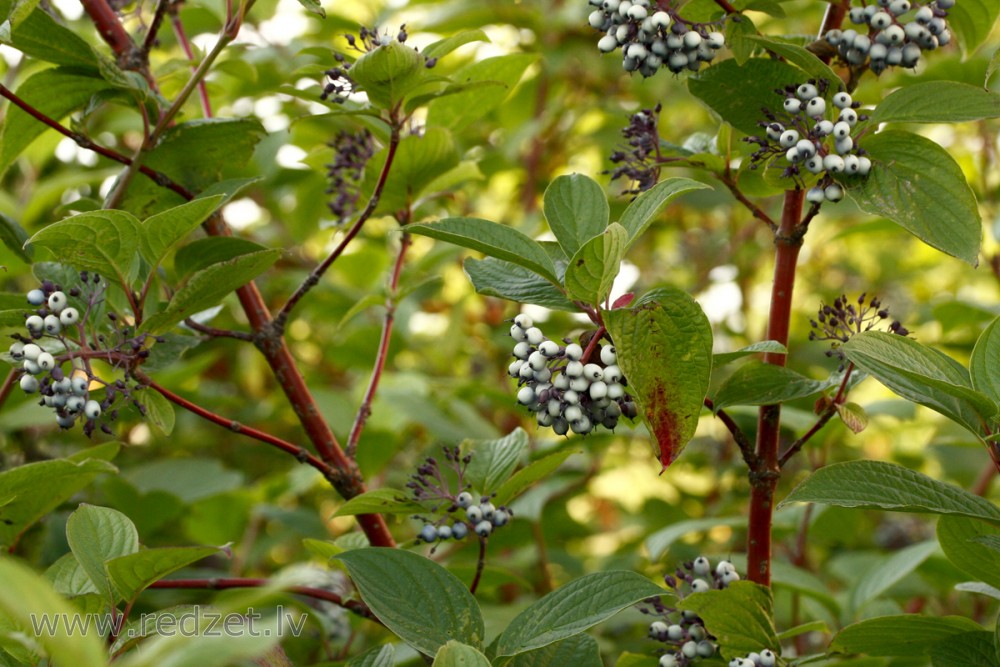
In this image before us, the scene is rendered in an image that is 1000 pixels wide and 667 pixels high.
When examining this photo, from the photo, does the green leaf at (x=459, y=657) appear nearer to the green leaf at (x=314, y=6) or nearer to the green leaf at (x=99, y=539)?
the green leaf at (x=99, y=539)

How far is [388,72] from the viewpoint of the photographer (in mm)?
1053

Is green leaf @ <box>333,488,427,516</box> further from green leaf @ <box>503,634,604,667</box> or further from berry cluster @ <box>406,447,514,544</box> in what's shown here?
green leaf @ <box>503,634,604,667</box>

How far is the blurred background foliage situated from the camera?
5.60ft

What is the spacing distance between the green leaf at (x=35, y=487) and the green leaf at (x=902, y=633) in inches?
31.7

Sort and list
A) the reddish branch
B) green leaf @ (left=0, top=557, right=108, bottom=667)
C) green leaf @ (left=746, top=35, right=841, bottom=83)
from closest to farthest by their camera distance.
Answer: green leaf @ (left=0, top=557, right=108, bottom=667) < green leaf @ (left=746, top=35, right=841, bottom=83) < the reddish branch

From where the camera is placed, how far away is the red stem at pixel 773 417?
1036mm

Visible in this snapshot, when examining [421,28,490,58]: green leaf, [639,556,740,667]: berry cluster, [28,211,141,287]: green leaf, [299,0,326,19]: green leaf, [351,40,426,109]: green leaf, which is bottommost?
[639,556,740,667]: berry cluster

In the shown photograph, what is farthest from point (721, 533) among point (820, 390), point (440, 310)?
point (820, 390)

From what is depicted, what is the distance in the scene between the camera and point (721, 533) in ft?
8.27

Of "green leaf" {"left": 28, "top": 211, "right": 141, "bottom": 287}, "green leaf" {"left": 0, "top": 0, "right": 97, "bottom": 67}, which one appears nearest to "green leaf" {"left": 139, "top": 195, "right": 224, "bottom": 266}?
"green leaf" {"left": 28, "top": 211, "right": 141, "bottom": 287}

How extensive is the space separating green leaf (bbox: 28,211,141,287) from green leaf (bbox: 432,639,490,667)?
0.50m

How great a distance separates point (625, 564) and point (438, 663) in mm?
960

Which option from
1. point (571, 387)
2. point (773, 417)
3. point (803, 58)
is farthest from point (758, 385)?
point (803, 58)

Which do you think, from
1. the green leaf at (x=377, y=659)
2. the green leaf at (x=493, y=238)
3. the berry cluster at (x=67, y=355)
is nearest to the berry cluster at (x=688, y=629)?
the green leaf at (x=377, y=659)
